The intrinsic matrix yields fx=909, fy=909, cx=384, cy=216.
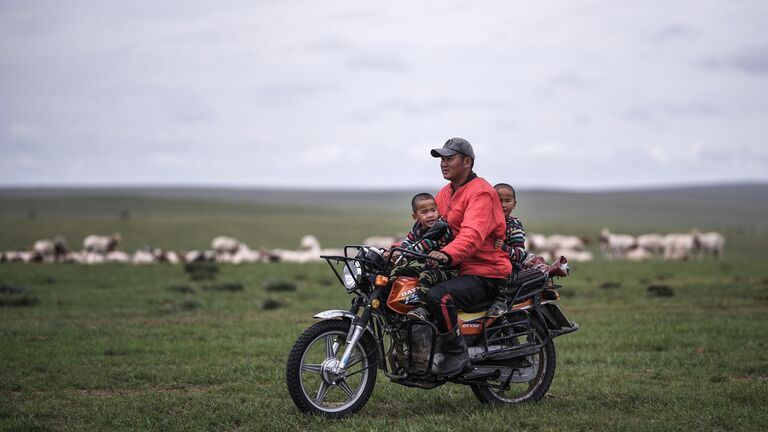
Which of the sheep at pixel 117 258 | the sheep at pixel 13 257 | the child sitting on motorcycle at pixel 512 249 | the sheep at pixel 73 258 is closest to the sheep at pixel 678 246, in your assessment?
the sheep at pixel 117 258

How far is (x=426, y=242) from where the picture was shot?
7992 mm

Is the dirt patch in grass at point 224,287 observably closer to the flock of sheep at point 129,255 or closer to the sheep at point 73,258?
the flock of sheep at point 129,255

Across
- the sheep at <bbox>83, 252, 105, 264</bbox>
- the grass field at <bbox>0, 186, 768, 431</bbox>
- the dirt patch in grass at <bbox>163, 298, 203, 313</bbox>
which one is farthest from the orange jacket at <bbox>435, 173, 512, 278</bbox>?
the sheep at <bbox>83, 252, 105, 264</bbox>

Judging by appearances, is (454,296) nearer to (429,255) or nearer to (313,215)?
(429,255)

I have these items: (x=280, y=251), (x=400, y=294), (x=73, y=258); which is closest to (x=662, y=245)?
(x=280, y=251)

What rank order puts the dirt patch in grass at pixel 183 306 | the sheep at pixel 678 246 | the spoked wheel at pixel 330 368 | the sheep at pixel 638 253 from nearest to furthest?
1. the spoked wheel at pixel 330 368
2. the dirt patch in grass at pixel 183 306
3. the sheep at pixel 638 253
4. the sheep at pixel 678 246

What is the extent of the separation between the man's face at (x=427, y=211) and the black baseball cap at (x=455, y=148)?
449 millimetres

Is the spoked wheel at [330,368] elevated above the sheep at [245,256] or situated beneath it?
elevated above

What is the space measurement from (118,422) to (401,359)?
2473 millimetres

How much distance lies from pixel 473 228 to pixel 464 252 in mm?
226

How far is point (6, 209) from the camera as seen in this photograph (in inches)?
3871

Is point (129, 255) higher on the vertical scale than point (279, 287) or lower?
lower

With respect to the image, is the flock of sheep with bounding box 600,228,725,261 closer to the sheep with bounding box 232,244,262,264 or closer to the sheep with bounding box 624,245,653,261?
the sheep with bounding box 624,245,653,261

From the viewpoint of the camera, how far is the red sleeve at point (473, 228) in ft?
25.1
